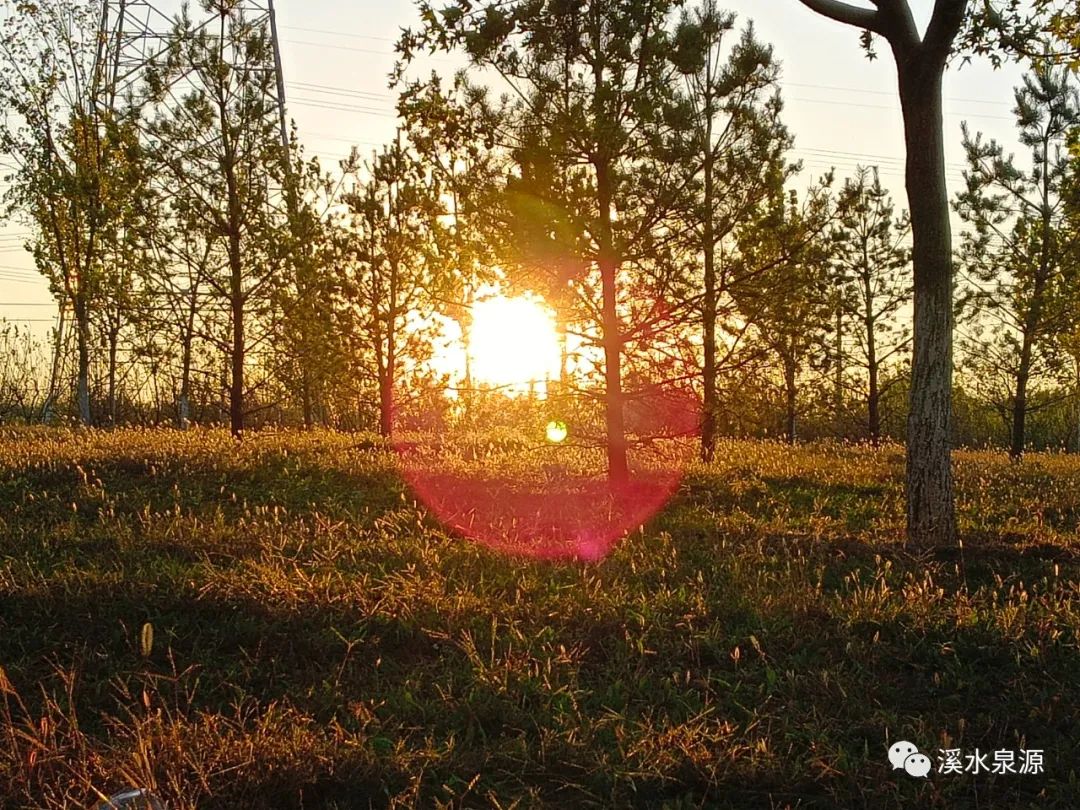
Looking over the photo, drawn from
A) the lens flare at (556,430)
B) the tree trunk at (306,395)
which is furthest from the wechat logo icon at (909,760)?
the tree trunk at (306,395)

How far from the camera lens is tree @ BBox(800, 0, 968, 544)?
744 cm

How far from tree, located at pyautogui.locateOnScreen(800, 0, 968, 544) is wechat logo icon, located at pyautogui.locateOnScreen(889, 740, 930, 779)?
13.4 feet

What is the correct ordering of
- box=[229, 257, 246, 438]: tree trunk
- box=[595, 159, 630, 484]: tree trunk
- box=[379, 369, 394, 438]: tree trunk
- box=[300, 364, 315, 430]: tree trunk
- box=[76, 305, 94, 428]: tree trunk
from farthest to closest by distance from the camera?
box=[300, 364, 315, 430]: tree trunk
box=[76, 305, 94, 428]: tree trunk
box=[379, 369, 394, 438]: tree trunk
box=[229, 257, 246, 438]: tree trunk
box=[595, 159, 630, 484]: tree trunk

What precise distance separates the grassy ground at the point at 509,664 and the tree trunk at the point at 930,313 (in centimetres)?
46

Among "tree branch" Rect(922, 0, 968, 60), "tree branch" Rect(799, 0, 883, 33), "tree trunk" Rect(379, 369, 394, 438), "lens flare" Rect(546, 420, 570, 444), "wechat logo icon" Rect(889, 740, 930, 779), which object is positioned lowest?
"wechat logo icon" Rect(889, 740, 930, 779)

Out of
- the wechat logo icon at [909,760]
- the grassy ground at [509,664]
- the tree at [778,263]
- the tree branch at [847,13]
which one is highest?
the tree branch at [847,13]

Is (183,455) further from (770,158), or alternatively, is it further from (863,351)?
(863,351)

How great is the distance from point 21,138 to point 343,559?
19875 millimetres

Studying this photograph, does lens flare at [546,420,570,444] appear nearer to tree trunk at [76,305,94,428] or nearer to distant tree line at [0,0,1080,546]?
distant tree line at [0,0,1080,546]

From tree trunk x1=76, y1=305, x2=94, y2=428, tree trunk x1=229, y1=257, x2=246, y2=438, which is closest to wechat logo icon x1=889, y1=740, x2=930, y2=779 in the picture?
tree trunk x1=229, y1=257, x2=246, y2=438

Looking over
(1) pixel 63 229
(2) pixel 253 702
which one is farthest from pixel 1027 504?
(1) pixel 63 229

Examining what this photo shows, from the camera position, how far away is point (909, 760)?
3826 millimetres

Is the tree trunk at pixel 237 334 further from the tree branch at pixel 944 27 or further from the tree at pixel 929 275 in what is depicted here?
the tree branch at pixel 944 27

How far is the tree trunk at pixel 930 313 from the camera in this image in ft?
24.4
